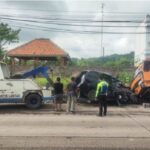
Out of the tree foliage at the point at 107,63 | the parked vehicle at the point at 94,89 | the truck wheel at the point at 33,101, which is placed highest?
the tree foliage at the point at 107,63

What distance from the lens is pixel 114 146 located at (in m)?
11.6

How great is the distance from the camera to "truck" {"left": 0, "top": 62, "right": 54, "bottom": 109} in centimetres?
2098

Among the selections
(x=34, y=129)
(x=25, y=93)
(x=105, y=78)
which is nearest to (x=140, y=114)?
(x=105, y=78)

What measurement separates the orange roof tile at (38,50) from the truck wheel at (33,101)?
25.3 m

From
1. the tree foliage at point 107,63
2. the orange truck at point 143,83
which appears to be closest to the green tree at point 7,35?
the tree foliage at point 107,63

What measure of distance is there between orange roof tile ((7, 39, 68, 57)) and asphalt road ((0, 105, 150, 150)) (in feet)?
84.3

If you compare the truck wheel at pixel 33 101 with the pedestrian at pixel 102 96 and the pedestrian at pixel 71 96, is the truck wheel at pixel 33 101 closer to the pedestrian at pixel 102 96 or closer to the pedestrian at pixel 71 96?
the pedestrian at pixel 71 96

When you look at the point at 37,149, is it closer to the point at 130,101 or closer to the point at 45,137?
the point at 45,137

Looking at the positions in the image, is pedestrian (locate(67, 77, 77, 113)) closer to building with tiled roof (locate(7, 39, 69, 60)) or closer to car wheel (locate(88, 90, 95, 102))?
car wheel (locate(88, 90, 95, 102))

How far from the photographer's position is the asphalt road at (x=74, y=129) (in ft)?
38.4

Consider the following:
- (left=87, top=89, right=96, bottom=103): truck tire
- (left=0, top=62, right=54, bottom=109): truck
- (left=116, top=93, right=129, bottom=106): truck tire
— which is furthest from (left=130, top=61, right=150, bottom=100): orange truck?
(left=0, top=62, right=54, bottom=109): truck

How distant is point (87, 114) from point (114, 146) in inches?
329

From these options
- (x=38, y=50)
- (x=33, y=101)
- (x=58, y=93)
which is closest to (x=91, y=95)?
(x=58, y=93)

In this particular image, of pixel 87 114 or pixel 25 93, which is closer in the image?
pixel 87 114
